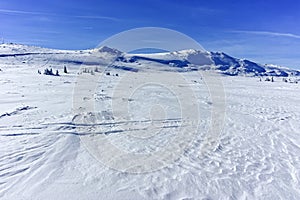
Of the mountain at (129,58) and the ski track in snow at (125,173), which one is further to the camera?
the mountain at (129,58)

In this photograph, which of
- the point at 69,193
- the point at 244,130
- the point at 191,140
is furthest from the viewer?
the point at 244,130

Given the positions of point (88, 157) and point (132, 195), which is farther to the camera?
point (88, 157)

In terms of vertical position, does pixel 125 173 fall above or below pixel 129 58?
below

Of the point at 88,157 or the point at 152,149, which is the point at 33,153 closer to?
the point at 88,157

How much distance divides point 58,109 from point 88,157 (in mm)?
4895

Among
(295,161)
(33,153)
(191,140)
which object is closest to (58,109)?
(33,153)

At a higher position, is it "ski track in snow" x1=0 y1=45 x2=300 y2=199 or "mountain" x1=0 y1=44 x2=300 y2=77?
"mountain" x1=0 y1=44 x2=300 y2=77

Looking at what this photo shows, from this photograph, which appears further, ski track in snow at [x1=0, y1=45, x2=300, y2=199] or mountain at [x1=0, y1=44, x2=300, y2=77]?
mountain at [x1=0, y1=44, x2=300, y2=77]

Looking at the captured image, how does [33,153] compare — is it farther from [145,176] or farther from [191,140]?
[191,140]

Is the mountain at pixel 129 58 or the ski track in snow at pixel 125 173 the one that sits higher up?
the mountain at pixel 129 58

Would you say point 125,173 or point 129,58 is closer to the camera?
point 125,173

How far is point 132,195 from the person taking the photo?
185 inches

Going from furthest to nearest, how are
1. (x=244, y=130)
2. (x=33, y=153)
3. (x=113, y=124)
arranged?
1. (x=244, y=130)
2. (x=113, y=124)
3. (x=33, y=153)

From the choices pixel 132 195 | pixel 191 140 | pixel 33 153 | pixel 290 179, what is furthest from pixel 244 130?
pixel 33 153
